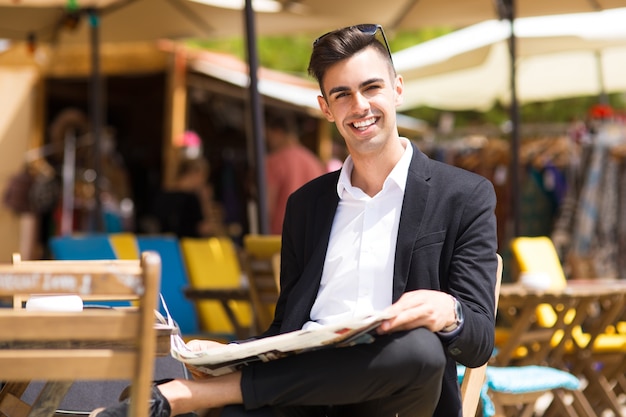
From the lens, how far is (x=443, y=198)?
2.86 meters

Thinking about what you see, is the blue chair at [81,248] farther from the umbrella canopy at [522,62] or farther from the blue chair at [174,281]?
the umbrella canopy at [522,62]

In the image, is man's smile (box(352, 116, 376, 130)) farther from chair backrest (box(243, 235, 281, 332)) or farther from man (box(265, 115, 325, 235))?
man (box(265, 115, 325, 235))

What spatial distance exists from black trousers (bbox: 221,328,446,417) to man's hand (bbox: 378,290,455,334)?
0.08 ft

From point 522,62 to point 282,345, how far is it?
1091cm

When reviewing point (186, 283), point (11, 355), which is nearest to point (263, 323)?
point (186, 283)

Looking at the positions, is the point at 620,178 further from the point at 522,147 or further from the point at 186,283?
the point at 186,283

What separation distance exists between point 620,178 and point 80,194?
5958mm

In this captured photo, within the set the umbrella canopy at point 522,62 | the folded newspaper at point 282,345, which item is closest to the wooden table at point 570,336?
the folded newspaper at point 282,345

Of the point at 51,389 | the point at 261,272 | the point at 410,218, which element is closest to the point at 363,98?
the point at 410,218

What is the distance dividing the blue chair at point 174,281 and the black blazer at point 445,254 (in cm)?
439

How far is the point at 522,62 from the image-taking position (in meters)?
12.8

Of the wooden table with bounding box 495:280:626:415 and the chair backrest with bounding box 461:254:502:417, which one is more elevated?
the chair backrest with bounding box 461:254:502:417

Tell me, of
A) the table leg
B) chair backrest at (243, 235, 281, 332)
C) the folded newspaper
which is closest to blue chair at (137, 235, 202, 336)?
chair backrest at (243, 235, 281, 332)

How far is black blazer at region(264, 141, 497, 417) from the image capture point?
107 inches
